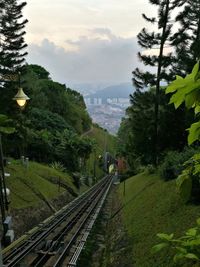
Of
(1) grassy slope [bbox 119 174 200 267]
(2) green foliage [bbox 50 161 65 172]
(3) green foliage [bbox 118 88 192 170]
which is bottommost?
(1) grassy slope [bbox 119 174 200 267]

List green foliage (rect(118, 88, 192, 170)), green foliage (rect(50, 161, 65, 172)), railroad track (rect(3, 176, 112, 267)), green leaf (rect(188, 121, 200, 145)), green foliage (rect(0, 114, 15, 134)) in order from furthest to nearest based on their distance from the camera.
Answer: green foliage (rect(50, 161, 65, 172)) < green foliage (rect(118, 88, 192, 170)) < railroad track (rect(3, 176, 112, 267)) < green foliage (rect(0, 114, 15, 134)) < green leaf (rect(188, 121, 200, 145))

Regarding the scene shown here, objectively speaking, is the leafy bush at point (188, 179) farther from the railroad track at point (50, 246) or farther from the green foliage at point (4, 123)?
the railroad track at point (50, 246)

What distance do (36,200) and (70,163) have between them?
115 feet

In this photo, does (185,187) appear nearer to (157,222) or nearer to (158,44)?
(157,222)

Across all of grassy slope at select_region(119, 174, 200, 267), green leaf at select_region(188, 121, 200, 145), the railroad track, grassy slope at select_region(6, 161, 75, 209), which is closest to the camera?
green leaf at select_region(188, 121, 200, 145)

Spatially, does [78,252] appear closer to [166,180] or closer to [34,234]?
[34,234]

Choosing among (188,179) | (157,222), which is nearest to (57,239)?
(157,222)

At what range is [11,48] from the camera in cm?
4609

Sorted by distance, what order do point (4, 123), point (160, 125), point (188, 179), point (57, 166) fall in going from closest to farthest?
point (188, 179) → point (4, 123) → point (160, 125) → point (57, 166)

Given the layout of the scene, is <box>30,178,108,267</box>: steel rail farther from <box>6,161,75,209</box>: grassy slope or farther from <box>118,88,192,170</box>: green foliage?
<box>118,88,192,170</box>: green foliage

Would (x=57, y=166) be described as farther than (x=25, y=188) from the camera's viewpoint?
Yes

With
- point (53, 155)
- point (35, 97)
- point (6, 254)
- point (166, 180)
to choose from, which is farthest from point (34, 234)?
point (35, 97)

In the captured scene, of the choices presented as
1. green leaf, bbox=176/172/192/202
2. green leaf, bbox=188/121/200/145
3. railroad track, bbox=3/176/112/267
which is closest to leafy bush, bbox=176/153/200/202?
green leaf, bbox=176/172/192/202

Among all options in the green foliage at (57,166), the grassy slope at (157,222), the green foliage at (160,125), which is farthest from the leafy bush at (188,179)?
the green foliage at (57,166)
